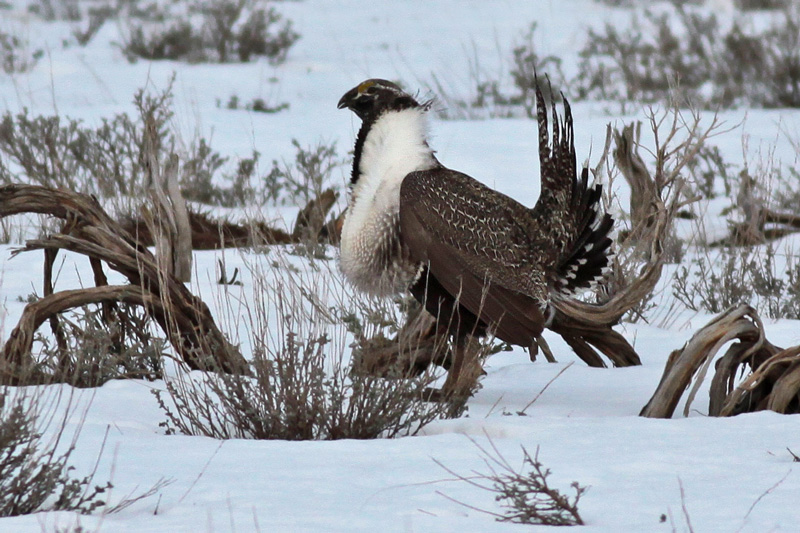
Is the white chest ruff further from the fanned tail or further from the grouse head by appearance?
the fanned tail

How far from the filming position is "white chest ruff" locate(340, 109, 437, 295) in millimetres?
4184

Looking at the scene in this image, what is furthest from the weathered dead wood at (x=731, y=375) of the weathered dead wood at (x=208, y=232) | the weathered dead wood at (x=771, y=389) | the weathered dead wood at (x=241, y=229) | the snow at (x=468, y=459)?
the weathered dead wood at (x=208, y=232)

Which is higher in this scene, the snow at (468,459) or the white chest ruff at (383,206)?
the white chest ruff at (383,206)

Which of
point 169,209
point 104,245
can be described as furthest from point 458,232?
point 169,209

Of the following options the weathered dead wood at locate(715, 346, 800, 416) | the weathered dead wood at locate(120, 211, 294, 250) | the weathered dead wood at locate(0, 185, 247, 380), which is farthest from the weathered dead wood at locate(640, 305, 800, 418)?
the weathered dead wood at locate(120, 211, 294, 250)

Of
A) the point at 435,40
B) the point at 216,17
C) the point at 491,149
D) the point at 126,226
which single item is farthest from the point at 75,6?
the point at 126,226

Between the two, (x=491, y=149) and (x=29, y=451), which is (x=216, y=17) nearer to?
(x=491, y=149)

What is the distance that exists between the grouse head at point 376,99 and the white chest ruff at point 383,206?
0.12 feet

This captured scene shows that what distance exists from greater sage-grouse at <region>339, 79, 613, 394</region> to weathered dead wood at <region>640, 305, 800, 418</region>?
19.6 inches

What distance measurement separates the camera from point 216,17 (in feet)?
48.4

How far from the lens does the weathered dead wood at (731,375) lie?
12.9 ft

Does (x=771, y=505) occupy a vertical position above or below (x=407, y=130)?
below

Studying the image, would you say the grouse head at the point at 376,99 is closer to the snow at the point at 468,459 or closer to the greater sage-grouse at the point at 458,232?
the greater sage-grouse at the point at 458,232

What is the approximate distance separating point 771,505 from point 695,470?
1.20 ft
